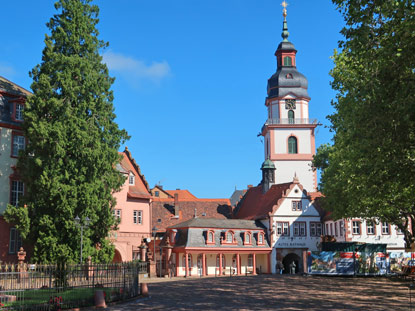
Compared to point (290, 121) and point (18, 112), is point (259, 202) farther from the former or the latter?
point (18, 112)

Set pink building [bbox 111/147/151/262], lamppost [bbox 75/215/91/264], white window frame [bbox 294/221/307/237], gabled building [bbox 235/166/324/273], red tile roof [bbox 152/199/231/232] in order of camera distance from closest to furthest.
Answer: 1. lamppost [bbox 75/215/91/264]
2. pink building [bbox 111/147/151/262]
3. gabled building [bbox 235/166/324/273]
4. white window frame [bbox 294/221/307/237]
5. red tile roof [bbox 152/199/231/232]

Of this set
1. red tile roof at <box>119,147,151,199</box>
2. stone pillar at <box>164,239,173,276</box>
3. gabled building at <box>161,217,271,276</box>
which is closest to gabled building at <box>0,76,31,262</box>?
red tile roof at <box>119,147,151,199</box>

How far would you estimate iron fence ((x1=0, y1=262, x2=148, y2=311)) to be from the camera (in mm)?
18891

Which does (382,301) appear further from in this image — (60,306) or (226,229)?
(226,229)

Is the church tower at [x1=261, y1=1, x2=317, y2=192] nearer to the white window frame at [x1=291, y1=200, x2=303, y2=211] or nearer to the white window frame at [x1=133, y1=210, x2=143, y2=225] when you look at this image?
the white window frame at [x1=291, y1=200, x2=303, y2=211]

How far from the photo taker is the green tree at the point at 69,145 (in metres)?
32.3

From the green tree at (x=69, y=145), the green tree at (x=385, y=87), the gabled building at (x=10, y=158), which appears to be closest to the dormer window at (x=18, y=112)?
the gabled building at (x=10, y=158)

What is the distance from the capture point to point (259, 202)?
66.7 metres

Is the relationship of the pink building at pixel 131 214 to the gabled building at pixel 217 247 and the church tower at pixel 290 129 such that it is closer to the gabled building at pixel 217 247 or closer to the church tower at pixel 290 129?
the gabled building at pixel 217 247

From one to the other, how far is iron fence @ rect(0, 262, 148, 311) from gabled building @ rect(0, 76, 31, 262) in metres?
14.3

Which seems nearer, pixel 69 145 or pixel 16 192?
pixel 69 145

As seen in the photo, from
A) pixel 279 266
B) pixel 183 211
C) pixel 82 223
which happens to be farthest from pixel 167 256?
pixel 82 223

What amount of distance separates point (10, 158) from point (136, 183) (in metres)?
18.0

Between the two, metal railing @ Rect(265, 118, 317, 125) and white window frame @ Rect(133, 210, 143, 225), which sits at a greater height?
metal railing @ Rect(265, 118, 317, 125)
